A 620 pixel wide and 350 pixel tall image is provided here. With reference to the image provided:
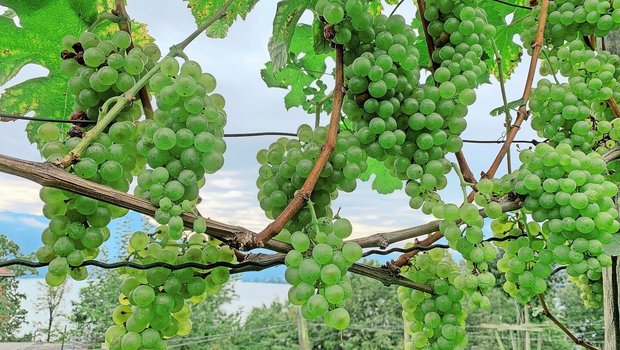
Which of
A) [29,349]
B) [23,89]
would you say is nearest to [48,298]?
[29,349]

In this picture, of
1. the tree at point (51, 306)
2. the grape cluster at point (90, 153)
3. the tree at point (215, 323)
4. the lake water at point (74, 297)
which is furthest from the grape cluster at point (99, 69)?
the tree at point (215, 323)

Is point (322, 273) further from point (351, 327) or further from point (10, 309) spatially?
point (351, 327)

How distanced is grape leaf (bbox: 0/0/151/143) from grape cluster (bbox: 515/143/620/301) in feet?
1.59

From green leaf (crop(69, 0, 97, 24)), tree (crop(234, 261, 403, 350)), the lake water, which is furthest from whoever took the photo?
tree (crop(234, 261, 403, 350))

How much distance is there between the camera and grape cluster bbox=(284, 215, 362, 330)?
0.43 metres

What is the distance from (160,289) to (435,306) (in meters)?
0.31

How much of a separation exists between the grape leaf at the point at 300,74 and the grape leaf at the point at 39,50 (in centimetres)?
25

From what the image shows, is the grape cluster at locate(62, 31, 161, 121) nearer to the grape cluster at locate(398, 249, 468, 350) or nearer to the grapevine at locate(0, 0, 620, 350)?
the grapevine at locate(0, 0, 620, 350)

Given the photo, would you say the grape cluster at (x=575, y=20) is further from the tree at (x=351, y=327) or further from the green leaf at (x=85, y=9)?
the tree at (x=351, y=327)

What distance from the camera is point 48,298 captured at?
5.72 metres

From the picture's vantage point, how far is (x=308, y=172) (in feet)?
1.68

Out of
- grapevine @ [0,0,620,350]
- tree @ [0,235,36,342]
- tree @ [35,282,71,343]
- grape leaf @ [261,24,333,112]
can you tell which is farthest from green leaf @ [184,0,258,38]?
tree @ [35,282,71,343]

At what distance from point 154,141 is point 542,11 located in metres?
0.54

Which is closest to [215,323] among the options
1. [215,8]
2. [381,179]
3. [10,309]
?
[10,309]
